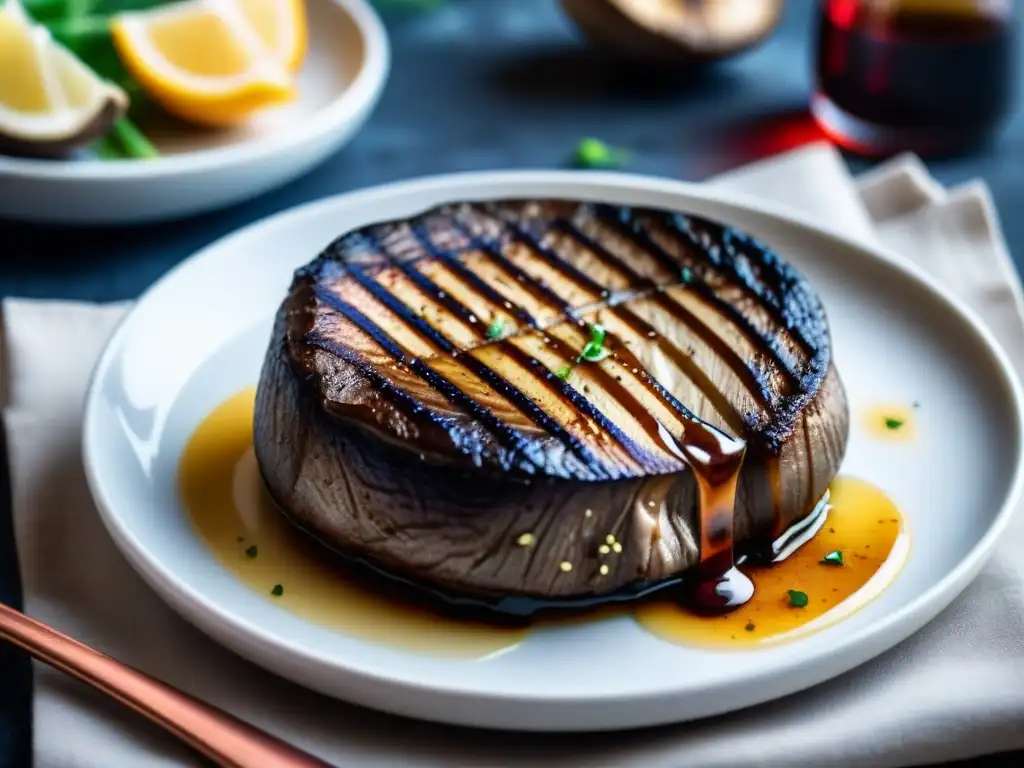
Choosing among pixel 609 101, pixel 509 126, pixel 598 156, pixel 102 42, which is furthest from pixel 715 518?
pixel 102 42

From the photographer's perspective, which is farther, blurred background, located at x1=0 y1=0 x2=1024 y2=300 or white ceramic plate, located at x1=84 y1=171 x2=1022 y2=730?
blurred background, located at x1=0 y1=0 x2=1024 y2=300

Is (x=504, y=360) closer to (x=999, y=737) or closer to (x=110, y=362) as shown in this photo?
(x=110, y=362)

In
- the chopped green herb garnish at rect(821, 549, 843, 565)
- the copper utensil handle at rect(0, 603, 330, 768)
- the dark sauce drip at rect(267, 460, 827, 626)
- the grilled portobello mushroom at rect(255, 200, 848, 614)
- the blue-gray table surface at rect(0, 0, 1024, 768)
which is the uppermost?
the grilled portobello mushroom at rect(255, 200, 848, 614)

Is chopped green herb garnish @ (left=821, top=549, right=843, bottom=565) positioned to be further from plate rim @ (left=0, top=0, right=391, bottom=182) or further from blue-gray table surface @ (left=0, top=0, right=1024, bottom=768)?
plate rim @ (left=0, top=0, right=391, bottom=182)

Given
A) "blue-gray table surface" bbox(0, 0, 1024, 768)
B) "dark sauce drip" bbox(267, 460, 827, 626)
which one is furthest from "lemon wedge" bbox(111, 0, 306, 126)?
"dark sauce drip" bbox(267, 460, 827, 626)

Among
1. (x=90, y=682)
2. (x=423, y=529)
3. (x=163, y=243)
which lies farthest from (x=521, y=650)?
(x=163, y=243)
